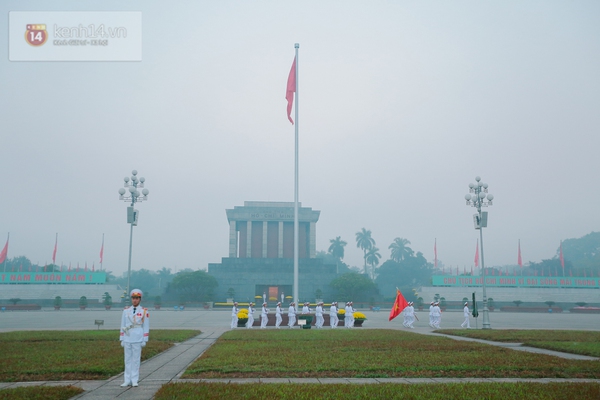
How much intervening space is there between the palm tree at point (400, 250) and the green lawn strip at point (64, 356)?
3972 inches

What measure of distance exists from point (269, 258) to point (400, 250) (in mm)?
51527

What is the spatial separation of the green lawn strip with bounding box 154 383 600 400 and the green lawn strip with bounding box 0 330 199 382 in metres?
2.97

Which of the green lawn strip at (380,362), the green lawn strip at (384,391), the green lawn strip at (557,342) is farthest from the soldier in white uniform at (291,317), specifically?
the green lawn strip at (384,391)

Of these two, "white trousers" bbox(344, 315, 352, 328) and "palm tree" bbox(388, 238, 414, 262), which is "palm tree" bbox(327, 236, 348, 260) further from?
"white trousers" bbox(344, 315, 352, 328)

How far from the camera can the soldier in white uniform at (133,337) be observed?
29.2 feet

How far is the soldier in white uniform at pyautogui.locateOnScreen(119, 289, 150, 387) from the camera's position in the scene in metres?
8.91

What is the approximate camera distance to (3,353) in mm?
13117

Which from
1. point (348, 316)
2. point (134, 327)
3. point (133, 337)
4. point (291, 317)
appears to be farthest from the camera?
point (291, 317)

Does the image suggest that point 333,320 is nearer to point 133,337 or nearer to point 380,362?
point 380,362

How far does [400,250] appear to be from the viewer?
115m

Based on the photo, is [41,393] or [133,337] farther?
[133,337]

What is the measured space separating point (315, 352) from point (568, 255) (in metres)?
158

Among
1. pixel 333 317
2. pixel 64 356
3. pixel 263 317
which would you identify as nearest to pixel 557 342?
pixel 333 317

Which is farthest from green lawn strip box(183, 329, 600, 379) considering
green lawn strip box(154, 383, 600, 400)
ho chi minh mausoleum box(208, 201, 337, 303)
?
ho chi minh mausoleum box(208, 201, 337, 303)
